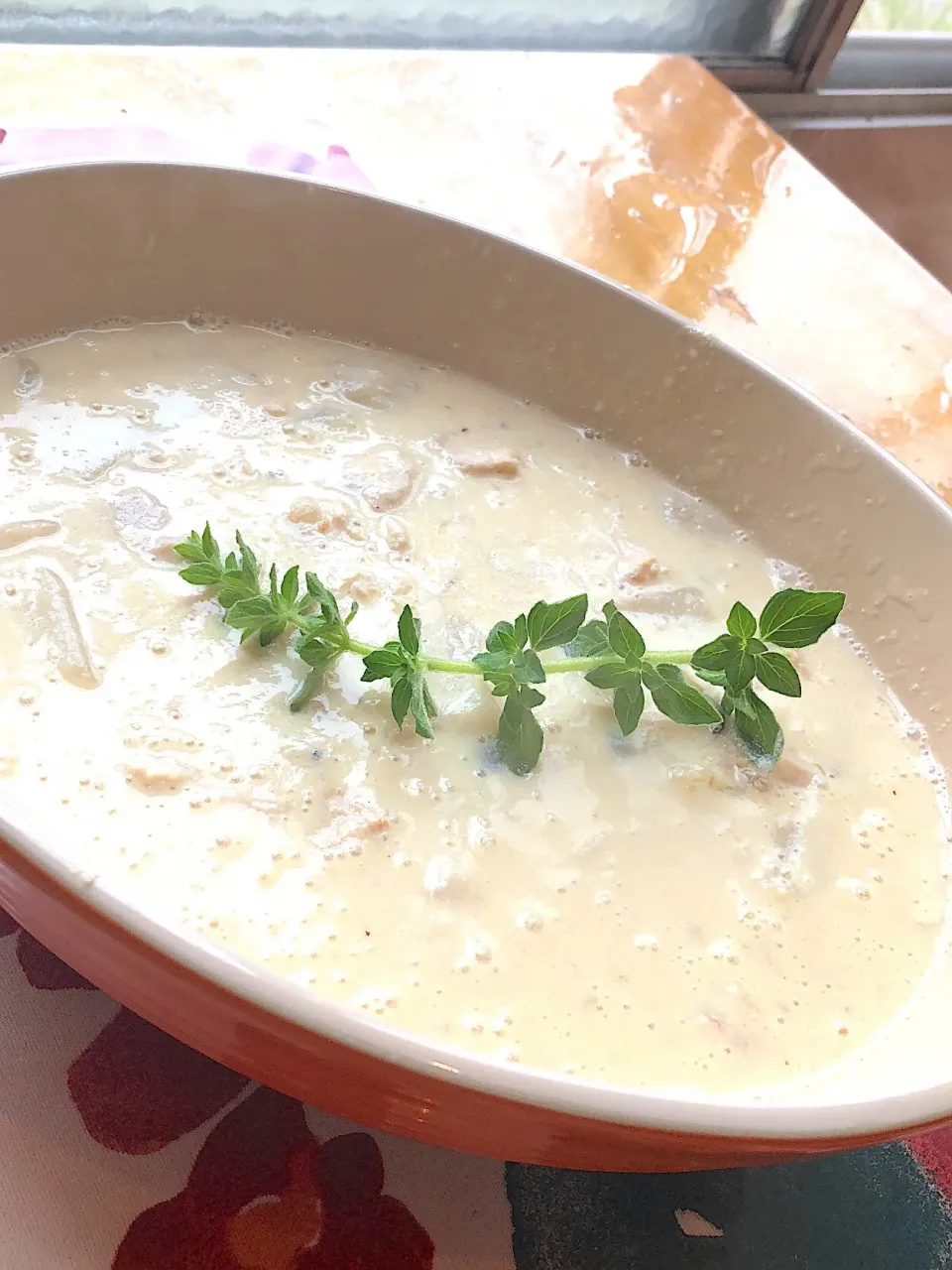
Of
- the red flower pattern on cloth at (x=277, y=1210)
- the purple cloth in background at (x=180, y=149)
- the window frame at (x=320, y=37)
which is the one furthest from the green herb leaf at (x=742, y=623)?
the window frame at (x=320, y=37)

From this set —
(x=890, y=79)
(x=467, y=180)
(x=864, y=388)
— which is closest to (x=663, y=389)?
(x=864, y=388)

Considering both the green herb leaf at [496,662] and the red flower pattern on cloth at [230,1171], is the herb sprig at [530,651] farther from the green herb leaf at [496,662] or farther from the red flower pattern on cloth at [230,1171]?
the red flower pattern on cloth at [230,1171]

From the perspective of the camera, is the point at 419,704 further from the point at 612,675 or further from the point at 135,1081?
the point at 135,1081

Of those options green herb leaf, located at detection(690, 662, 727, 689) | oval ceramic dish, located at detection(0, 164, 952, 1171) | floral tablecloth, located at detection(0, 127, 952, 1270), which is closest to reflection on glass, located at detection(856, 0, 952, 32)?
oval ceramic dish, located at detection(0, 164, 952, 1171)

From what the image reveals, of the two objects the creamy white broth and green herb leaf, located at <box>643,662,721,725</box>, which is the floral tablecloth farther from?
green herb leaf, located at <box>643,662,721,725</box>

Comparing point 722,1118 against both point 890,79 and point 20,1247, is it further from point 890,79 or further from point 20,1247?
point 890,79

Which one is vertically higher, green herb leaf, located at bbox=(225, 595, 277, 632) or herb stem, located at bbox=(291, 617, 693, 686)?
herb stem, located at bbox=(291, 617, 693, 686)

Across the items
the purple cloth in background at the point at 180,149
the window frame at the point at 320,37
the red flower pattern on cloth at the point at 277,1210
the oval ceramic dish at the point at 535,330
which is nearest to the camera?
the red flower pattern on cloth at the point at 277,1210

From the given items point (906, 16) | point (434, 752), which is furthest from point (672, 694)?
point (906, 16)
